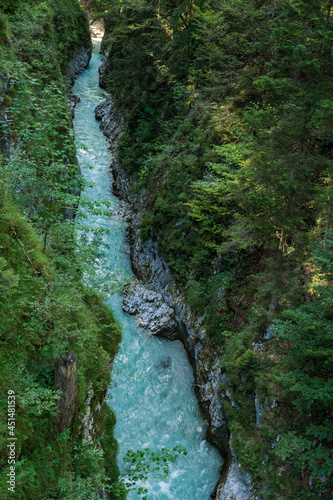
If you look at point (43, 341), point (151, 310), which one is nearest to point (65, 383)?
point (43, 341)

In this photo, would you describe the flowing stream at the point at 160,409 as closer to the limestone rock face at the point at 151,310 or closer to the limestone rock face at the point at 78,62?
the limestone rock face at the point at 151,310

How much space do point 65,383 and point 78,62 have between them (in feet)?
106

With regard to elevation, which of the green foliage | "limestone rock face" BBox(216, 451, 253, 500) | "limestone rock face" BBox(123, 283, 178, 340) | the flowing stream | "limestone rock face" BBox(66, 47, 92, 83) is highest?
"limestone rock face" BBox(66, 47, 92, 83)

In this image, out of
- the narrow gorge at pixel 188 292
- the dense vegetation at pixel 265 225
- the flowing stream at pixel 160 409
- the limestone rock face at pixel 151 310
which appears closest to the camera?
the narrow gorge at pixel 188 292

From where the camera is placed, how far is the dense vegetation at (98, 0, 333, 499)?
6004mm

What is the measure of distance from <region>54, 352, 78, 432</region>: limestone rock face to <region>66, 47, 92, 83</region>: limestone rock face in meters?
27.4

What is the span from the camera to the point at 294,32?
6.55 m

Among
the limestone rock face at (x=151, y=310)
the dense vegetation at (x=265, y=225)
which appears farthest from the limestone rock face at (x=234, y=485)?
the limestone rock face at (x=151, y=310)

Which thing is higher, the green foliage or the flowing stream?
the green foliage

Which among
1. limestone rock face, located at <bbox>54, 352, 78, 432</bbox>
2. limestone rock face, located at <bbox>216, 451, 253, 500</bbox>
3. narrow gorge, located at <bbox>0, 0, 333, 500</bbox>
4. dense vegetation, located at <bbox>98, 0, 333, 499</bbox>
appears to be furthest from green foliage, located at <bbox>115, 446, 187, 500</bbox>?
dense vegetation, located at <bbox>98, 0, 333, 499</bbox>

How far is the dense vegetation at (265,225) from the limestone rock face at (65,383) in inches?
150

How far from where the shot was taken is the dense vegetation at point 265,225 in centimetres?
600

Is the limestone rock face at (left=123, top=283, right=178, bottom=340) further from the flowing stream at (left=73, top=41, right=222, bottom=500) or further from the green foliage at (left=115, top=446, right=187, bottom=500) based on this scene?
the green foliage at (left=115, top=446, right=187, bottom=500)

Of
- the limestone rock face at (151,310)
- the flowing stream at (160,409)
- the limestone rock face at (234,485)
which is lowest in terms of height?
the flowing stream at (160,409)
